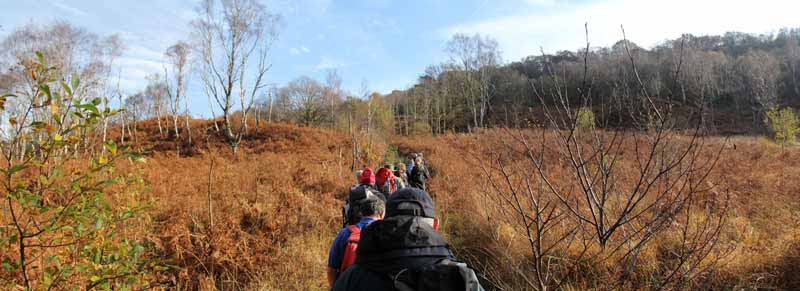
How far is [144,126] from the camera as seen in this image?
23.8m

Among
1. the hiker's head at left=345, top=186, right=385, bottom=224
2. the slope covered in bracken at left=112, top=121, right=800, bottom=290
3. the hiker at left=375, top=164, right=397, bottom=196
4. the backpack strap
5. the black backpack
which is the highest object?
the black backpack

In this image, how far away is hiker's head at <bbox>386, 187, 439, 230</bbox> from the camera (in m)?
2.25

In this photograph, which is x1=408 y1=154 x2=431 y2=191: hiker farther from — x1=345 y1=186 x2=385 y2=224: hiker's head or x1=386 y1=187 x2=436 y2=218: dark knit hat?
x1=386 y1=187 x2=436 y2=218: dark knit hat

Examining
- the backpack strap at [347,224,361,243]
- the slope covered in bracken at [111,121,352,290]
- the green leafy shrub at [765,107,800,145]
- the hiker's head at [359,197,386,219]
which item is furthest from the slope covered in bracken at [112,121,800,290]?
the green leafy shrub at [765,107,800,145]

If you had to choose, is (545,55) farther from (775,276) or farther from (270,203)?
(270,203)

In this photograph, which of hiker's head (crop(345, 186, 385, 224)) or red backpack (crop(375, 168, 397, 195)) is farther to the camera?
red backpack (crop(375, 168, 397, 195))

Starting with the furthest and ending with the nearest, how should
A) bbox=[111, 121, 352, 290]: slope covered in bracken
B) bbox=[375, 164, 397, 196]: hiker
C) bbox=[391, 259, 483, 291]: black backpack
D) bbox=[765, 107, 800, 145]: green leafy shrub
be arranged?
bbox=[765, 107, 800, 145]: green leafy shrub, bbox=[375, 164, 397, 196]: hiker, bbox=[111, 121, 352, 290]: slope covered in bracken, bbox=[391, 259, 483, 291]: black backpack

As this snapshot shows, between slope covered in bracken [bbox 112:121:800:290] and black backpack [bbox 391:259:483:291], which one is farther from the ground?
black backpack [bbox 391:259:483:291]

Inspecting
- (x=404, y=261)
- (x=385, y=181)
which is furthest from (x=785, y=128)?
(x=404, y=261)

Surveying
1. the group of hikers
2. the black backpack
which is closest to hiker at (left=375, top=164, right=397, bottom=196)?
the group of hikers

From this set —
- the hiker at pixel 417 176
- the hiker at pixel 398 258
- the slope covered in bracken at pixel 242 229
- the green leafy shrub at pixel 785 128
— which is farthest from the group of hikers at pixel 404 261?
the green leafy shrub at pixel 785 128

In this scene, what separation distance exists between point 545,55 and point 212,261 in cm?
462

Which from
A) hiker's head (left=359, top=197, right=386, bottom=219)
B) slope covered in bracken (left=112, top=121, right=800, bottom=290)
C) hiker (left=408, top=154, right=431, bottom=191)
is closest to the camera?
hiker's head (left=359, top=197, right=386, bottom=219)

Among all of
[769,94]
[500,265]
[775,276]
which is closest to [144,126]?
[500,265]
